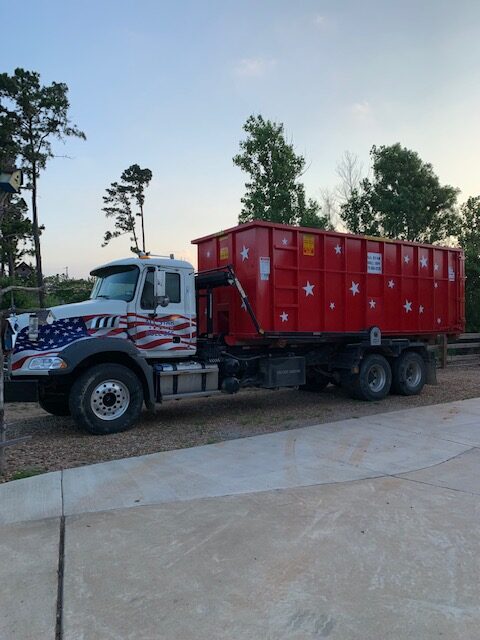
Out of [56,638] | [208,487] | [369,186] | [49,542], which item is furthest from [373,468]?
[369,186]

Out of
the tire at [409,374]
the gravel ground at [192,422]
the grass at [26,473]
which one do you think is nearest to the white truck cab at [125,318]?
the gravel ground at [192,422]

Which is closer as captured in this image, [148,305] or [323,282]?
[148,305]

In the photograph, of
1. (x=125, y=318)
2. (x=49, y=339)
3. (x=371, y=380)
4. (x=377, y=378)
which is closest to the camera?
(x=49, y=339)

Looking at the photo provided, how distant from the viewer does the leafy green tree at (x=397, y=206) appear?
21.3 metres

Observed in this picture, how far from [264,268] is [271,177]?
9529 millimetres

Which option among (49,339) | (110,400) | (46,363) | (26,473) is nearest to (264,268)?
(110,400)

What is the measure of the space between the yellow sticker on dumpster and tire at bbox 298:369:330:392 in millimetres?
2921

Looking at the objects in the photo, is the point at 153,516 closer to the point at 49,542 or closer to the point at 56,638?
the point at 49,542

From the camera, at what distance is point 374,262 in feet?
35.6

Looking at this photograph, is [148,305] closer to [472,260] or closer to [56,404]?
[56,404]

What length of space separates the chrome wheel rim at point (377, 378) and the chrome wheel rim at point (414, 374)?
0.91 m

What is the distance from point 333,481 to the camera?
5.30 meters

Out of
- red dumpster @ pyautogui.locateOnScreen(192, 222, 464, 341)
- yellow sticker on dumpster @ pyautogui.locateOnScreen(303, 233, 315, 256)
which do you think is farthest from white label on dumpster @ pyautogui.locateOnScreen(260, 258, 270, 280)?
yellow sticker on dumpster @ pyautogui.locateOnScreen(303, 233, 315, 256)

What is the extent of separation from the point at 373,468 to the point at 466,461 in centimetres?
120
